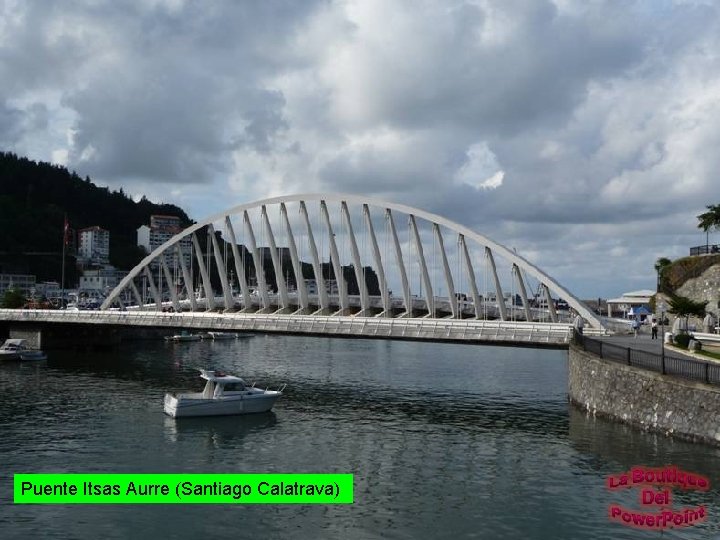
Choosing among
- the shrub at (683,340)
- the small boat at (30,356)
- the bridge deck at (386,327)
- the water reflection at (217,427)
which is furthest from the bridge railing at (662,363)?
the small boat at (30,356)

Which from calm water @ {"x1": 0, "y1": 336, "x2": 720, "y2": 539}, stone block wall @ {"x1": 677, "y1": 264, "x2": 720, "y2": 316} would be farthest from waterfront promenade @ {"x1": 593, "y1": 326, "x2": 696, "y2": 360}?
stone block wall @ {"x1": 677, "y1": 264, "x2": 720, "y2": 316}

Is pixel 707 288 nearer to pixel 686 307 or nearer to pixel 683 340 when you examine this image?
pixel 686 307

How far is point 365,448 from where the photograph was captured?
35.4 meters

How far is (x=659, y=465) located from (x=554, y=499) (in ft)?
20.4

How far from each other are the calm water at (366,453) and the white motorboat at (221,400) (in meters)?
0.82

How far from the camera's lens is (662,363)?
1380 inches

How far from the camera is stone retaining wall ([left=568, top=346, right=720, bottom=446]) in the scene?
3183 cm

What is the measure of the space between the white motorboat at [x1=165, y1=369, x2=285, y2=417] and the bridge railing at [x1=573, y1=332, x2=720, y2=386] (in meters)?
20.6

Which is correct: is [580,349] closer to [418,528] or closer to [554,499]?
[554,499]

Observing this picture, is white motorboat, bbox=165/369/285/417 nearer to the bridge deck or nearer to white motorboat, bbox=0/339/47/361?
the bridge deck

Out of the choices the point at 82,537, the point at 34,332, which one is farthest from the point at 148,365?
the point at 82,537

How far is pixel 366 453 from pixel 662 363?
50.2ft

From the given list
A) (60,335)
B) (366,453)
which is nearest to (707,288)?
(366,453)

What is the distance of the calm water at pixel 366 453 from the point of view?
934 inches
